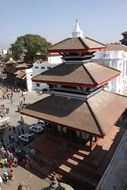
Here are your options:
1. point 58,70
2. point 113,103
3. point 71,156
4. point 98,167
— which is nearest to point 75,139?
point 71,156

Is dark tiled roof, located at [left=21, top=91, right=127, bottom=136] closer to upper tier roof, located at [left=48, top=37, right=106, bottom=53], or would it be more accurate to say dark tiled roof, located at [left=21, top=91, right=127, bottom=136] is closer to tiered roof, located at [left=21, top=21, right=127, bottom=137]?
tiered roof, located at [left=21, top=21, right=127, bottom=137]

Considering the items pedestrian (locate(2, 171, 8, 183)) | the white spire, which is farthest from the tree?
pedestrian (locate(2, 171, 8, 183))

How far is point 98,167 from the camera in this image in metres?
13.3

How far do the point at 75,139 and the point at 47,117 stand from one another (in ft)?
9.85

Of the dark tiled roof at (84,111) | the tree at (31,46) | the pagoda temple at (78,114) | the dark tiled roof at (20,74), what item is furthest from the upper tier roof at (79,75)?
the tree at (31,46)

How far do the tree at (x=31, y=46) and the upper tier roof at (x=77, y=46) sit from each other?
130ft

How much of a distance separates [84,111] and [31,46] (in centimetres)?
4375

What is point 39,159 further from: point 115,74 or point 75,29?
point 75,29

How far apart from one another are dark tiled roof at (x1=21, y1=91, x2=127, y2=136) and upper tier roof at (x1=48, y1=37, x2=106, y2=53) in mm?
3504

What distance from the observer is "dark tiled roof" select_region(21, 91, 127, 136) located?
12466 millimetres

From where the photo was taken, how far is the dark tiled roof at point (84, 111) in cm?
1247

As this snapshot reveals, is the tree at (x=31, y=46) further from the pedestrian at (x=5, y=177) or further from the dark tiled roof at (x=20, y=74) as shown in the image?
the pedestrian at (x=5, y=177)

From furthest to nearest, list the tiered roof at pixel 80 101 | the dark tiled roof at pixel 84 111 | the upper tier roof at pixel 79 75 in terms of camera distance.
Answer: the upper tier roof at pixel 79 75 < the tiered roof at pixel 80 101 < the dark tiled roof at pixel 84 111

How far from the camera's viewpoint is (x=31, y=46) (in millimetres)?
53938
